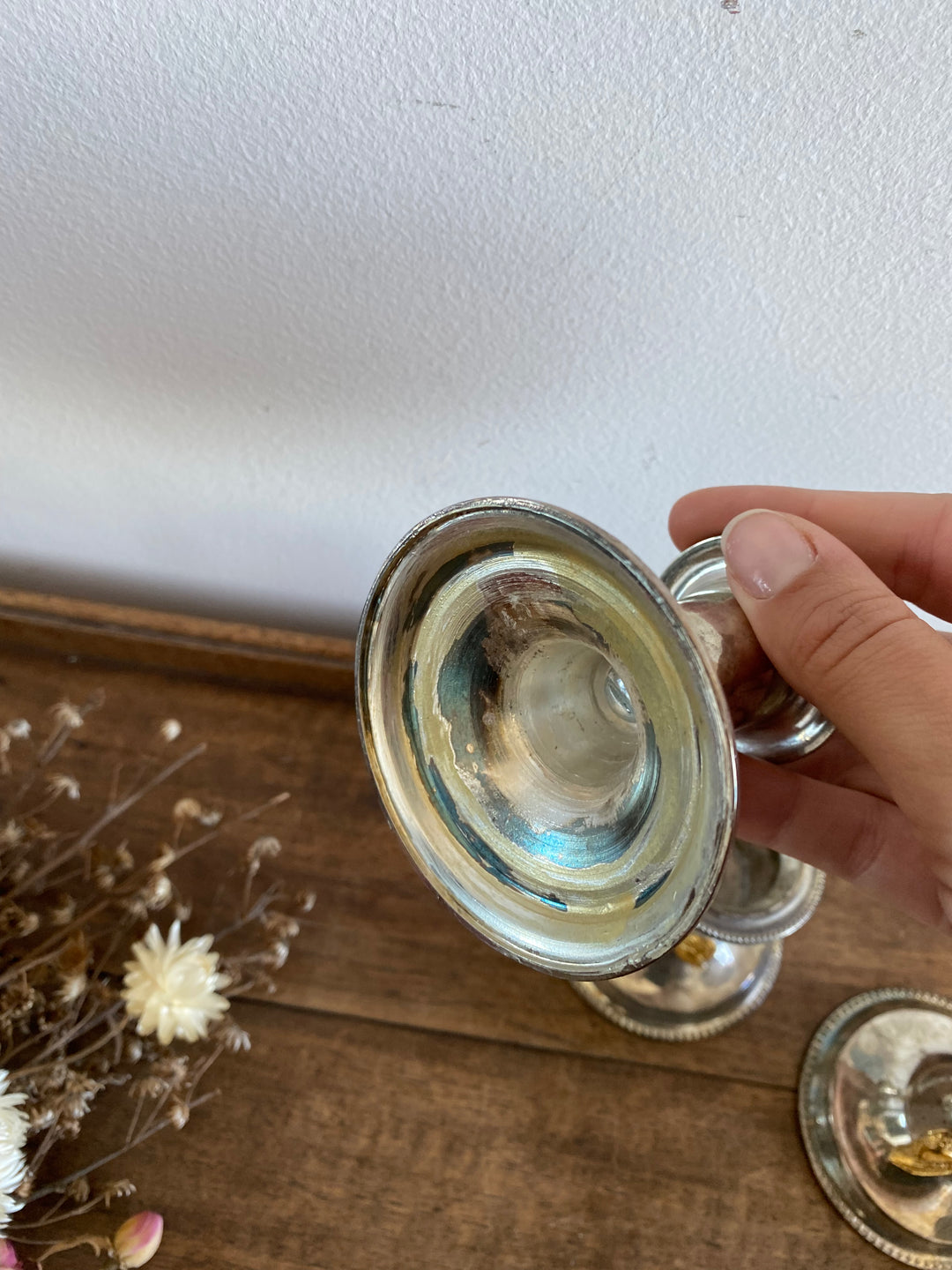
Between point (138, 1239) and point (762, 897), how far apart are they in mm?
471

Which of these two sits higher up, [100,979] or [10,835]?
[10,835]

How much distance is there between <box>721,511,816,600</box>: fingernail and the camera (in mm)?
393

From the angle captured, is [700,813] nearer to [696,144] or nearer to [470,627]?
[470,627]

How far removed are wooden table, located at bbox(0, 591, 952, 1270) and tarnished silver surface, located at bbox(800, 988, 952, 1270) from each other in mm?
14

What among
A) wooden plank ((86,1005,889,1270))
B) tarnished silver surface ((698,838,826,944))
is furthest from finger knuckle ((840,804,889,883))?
wooden plank ((86,1005,889,1270))

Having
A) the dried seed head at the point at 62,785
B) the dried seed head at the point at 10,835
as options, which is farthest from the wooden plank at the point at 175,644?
the dried seed head at the point at 10,835

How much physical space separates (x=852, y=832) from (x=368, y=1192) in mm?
422

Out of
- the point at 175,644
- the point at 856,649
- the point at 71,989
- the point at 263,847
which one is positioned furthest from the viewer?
→ the point at 175,644

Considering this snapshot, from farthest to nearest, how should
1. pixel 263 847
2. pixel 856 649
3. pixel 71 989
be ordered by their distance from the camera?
pixel 263 847, pixel 71 989, pixel 856 649

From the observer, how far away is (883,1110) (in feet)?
1.80

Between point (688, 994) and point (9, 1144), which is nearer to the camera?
point (9, 1144)

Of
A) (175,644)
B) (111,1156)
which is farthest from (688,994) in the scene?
(175,644)

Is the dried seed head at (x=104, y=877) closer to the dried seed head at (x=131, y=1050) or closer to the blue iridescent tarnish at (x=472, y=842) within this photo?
the dried seed head at (x=131, y=1050)

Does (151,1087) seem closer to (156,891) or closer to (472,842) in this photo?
(156,891)
